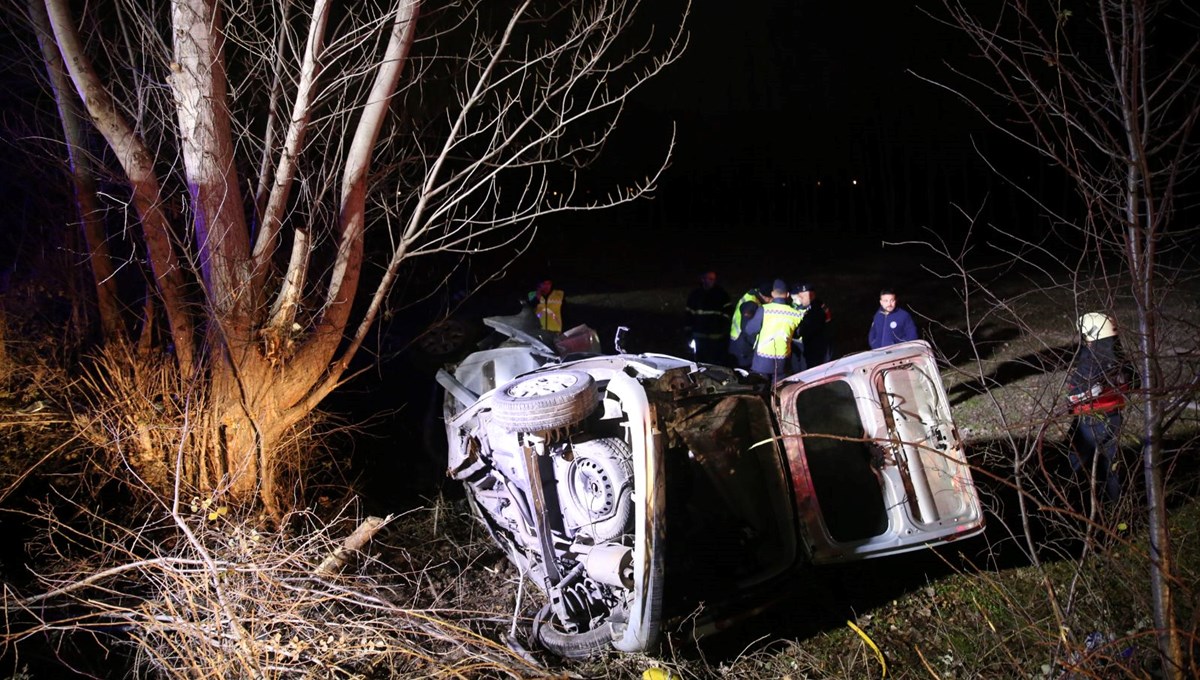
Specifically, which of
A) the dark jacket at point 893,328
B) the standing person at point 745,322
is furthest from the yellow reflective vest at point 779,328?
the dark jacket at point 893,328

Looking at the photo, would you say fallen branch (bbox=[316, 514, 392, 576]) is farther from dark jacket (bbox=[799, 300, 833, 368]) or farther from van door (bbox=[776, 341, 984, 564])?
dark jacket (bbox=[799, 300, 833, 368])

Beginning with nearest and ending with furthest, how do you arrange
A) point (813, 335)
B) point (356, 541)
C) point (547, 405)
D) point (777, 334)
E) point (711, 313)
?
point (547, 405) → point (356, 541) → point (777, 334) → point (813, 335) → point (711, 313)

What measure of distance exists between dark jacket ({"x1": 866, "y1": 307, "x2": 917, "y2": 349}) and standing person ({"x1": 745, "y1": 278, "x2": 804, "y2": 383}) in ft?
2.69

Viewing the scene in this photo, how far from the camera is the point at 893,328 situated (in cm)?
737

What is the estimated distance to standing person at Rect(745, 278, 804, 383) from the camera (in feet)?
24.1

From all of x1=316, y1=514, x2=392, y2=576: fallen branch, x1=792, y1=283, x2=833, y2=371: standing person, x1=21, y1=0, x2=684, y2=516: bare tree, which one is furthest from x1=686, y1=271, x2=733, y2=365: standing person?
x1=316, y1=514, x2=392, y2=576: fallen branch

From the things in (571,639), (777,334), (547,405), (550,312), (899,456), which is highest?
(547,405)

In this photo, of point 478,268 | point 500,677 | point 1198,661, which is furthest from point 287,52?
point 478,268

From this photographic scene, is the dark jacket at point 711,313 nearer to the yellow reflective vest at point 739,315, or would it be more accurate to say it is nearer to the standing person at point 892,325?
the yellow reflective vest at point 739,315

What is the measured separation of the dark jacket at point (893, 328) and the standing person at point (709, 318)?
1.89 meters

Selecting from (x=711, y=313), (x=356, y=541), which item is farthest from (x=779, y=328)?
(x=356, y=541)

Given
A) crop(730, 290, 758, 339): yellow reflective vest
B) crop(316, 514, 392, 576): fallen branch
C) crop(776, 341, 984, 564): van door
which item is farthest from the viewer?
crop(730, 290, 758, 339): yellow reflective vest

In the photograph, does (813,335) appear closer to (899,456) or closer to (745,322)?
(745,322)

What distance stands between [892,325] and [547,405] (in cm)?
454
